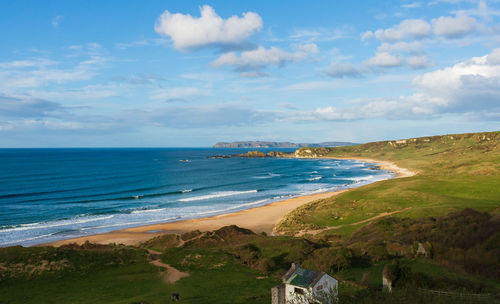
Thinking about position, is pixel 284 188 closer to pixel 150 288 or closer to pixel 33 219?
pixel 33 219

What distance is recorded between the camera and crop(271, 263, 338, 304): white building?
20.1 metres

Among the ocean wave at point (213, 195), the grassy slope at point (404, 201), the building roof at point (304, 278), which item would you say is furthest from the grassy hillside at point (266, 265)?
the ocean wave at point (213, 195)

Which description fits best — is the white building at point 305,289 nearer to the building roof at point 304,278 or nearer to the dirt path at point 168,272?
the building roof at point 304,278

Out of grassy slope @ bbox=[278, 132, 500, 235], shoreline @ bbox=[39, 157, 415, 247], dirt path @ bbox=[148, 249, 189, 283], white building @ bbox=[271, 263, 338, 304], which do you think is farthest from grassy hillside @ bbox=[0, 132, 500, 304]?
shoreline @ bbox=[39, 157, 415, 247]

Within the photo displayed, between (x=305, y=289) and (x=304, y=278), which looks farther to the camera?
(x=304, y=278)

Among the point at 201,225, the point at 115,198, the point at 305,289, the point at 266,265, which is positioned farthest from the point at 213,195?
the point at 305,289

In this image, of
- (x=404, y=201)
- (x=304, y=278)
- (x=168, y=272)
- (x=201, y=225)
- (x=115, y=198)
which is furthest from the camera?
(x=115, y=198)

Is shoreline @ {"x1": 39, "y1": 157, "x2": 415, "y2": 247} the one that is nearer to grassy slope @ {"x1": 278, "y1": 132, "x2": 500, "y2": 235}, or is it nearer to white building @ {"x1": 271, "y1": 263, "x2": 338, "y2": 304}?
grassy slope @ {"x1": 278, "y1": 132, "x2": 500, "y2": 235}

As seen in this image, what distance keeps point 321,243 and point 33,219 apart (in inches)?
2197

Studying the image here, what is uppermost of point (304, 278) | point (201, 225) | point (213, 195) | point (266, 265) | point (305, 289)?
point (304, 278)

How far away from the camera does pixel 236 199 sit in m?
89.4

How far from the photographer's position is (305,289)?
65.9 feet

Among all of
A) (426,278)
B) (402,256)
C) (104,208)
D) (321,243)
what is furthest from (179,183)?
(426,278)

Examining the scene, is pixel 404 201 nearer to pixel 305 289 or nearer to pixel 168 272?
pixel 168 272
